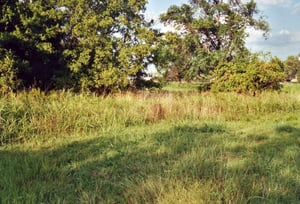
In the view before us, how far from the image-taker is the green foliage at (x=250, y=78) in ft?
48.8

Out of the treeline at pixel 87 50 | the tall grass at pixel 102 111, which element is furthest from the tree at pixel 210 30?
the tall grass at pixel 102 111

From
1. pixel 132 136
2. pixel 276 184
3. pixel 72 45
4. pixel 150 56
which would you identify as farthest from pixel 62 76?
pixel 276 184

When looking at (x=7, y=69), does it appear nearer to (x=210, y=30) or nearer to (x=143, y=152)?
(x=143, y=152)

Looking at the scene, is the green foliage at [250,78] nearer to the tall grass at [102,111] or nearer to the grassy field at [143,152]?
the tall grass at [102,111]

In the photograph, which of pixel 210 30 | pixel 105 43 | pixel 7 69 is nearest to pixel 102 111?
pixel 7 69

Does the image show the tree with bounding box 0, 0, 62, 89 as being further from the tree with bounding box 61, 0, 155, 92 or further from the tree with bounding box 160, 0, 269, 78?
the tree with bounding box 160, 0, 269, 78

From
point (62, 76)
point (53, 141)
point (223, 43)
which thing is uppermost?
point (223, 43)

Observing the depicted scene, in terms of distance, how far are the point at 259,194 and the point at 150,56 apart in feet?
44.8

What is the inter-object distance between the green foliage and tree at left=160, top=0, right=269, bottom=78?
331 inches

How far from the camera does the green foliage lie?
14.9 metres

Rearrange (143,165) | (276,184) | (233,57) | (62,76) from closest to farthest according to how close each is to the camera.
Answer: (276,184) → (143,165) → (62,76) → (233,57)

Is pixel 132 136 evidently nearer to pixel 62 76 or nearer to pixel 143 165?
pixel 143 165

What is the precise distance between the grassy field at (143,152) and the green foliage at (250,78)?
14.7 ft

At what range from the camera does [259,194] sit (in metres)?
3.22
